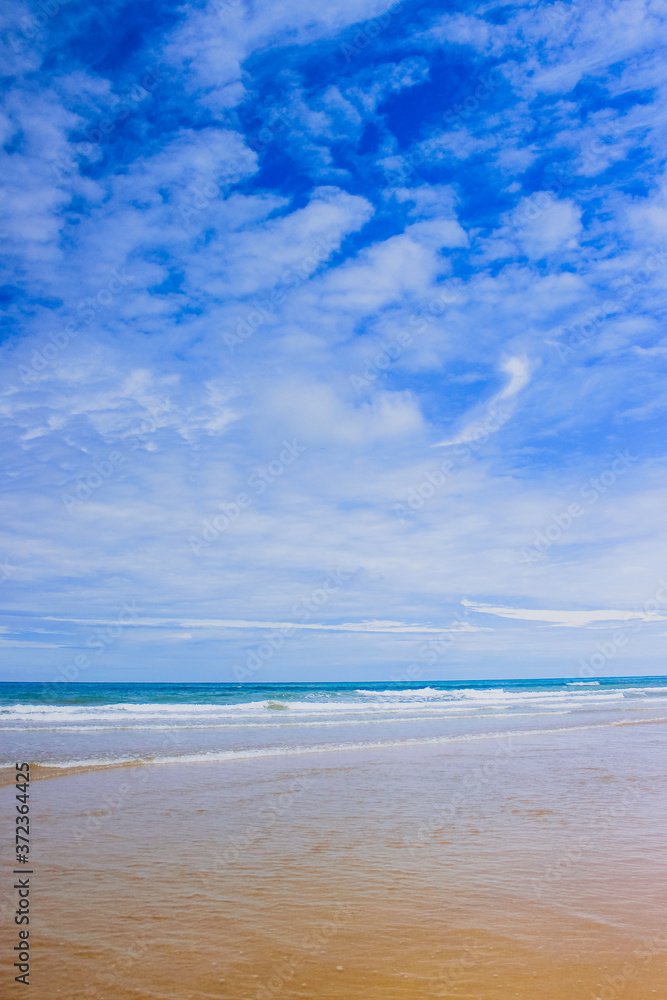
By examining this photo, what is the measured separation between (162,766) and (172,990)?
10.3 meters

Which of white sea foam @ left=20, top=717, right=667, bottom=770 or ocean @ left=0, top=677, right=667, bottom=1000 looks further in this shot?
white sea foam @ left=20, top=717, right=667, bottom=770

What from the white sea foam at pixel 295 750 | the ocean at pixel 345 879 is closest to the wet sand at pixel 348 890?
the ocean at pixel 345 879

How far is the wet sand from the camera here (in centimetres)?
426

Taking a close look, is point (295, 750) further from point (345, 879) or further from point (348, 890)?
point (348, 890)

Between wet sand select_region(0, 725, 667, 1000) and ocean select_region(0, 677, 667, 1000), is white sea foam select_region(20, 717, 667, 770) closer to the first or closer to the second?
ocean select_region(0, 677, 667, 1000)

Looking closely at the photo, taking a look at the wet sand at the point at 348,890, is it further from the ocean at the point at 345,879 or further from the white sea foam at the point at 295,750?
the white sea foam at the point at 295,750

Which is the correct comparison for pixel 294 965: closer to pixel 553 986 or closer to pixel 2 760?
pixel 553 986

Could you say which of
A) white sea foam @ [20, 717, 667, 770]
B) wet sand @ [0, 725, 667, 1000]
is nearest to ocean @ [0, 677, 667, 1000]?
wet sand @ [0, 725, 667, 1000]

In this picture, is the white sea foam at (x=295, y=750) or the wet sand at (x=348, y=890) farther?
the white sea foam at (x=295, y=750)

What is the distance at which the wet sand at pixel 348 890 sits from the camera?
4258 millimetres

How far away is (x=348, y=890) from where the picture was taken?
5953 millimetres

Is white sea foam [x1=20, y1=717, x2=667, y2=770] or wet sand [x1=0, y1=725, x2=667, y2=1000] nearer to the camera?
wet sand [x1=0, y1=725, x2=667, y2=1000]

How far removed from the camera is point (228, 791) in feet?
35.8

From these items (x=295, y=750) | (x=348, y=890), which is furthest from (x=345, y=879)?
(x=295, y=750)
